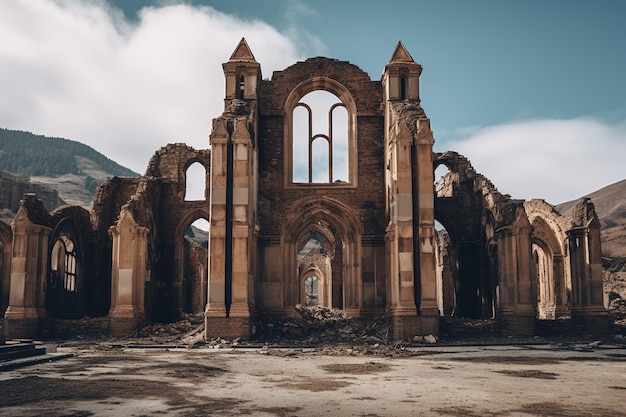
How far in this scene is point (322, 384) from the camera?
10.2 metres

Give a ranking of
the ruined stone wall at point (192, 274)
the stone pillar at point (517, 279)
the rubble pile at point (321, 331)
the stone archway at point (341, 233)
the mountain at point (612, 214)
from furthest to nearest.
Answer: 1. the mountain at point (612, 214)
2. the ruined stone wall at point (192, 274)
3. the stone archway at point (341, 233)
4. the stone pillar at point (517, 279)
5. the rubble pile at point (321, 331)

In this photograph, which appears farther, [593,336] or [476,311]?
[476,311]

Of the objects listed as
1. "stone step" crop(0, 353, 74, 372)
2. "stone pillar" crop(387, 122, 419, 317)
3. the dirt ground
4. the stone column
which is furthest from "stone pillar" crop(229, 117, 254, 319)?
the stone column

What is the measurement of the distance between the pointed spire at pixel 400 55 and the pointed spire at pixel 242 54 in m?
4.66

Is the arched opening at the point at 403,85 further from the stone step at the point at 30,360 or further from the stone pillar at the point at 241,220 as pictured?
the stone step at the point at 30,360

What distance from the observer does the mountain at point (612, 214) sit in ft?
139

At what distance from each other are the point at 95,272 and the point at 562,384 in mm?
19993

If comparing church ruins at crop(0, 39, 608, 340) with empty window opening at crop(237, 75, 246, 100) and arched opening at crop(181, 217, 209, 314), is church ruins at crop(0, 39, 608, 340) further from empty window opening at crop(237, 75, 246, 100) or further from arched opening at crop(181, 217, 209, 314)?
arched opening at crop(181, 217, 209, 314)

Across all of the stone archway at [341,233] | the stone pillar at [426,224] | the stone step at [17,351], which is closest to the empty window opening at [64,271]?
the stone archway at [341,233]

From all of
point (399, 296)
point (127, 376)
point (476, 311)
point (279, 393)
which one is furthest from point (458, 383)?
point (476, 311)

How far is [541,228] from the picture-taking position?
92.5 feet

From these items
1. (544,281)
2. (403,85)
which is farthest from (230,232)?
(544,281)

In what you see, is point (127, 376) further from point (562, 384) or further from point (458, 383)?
point (562, 384)

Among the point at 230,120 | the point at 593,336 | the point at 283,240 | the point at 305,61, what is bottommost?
the point at 593,336
